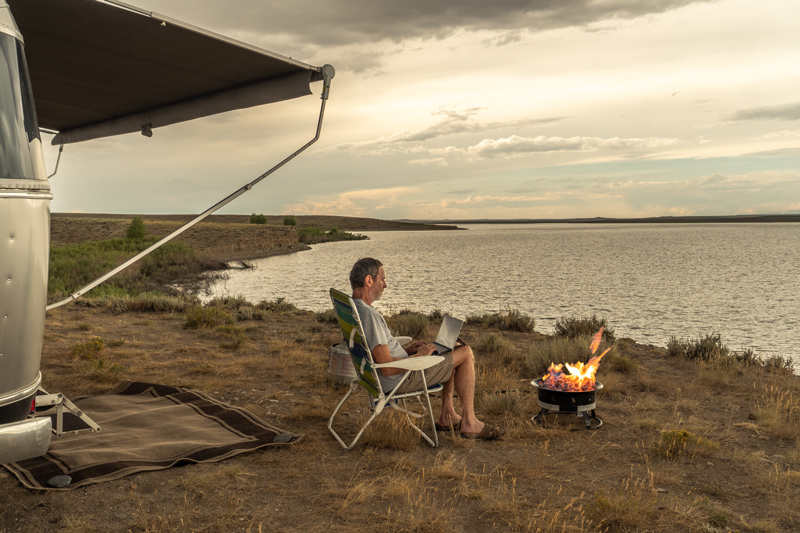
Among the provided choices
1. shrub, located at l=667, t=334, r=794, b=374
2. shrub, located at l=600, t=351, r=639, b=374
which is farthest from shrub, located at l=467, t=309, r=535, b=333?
shrub, located at l=600, t=351, r=639, b=374

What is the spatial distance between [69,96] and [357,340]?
378 cm

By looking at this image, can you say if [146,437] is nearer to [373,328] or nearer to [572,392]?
[373,328]

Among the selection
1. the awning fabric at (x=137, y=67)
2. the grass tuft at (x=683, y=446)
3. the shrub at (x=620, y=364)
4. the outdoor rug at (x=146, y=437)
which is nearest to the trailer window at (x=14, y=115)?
the awning fabric at (x=137, y=67)

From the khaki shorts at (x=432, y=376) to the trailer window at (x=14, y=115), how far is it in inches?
104

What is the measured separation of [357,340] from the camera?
407cm

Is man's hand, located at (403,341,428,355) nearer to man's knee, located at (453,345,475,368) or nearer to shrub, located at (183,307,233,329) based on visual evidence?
man's knee, located at (453,345,475,368)

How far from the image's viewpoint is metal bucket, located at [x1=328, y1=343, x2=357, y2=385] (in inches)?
232

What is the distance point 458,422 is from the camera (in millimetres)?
4594

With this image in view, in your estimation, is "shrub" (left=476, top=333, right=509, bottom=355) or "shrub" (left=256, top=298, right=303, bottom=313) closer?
"shrub" (left=476, top=333, right=509, bottom=355)

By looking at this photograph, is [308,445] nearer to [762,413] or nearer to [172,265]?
[762,413]

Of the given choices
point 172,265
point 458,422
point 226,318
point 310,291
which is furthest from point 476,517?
point 172,265

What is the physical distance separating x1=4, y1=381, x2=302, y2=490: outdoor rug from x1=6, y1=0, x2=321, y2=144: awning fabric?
8.40 ft

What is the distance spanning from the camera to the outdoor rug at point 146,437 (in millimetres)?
3557

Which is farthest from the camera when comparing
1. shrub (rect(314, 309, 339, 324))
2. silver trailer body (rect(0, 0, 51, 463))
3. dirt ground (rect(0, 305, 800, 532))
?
shrub (rect(314, 309, 339, 324))
